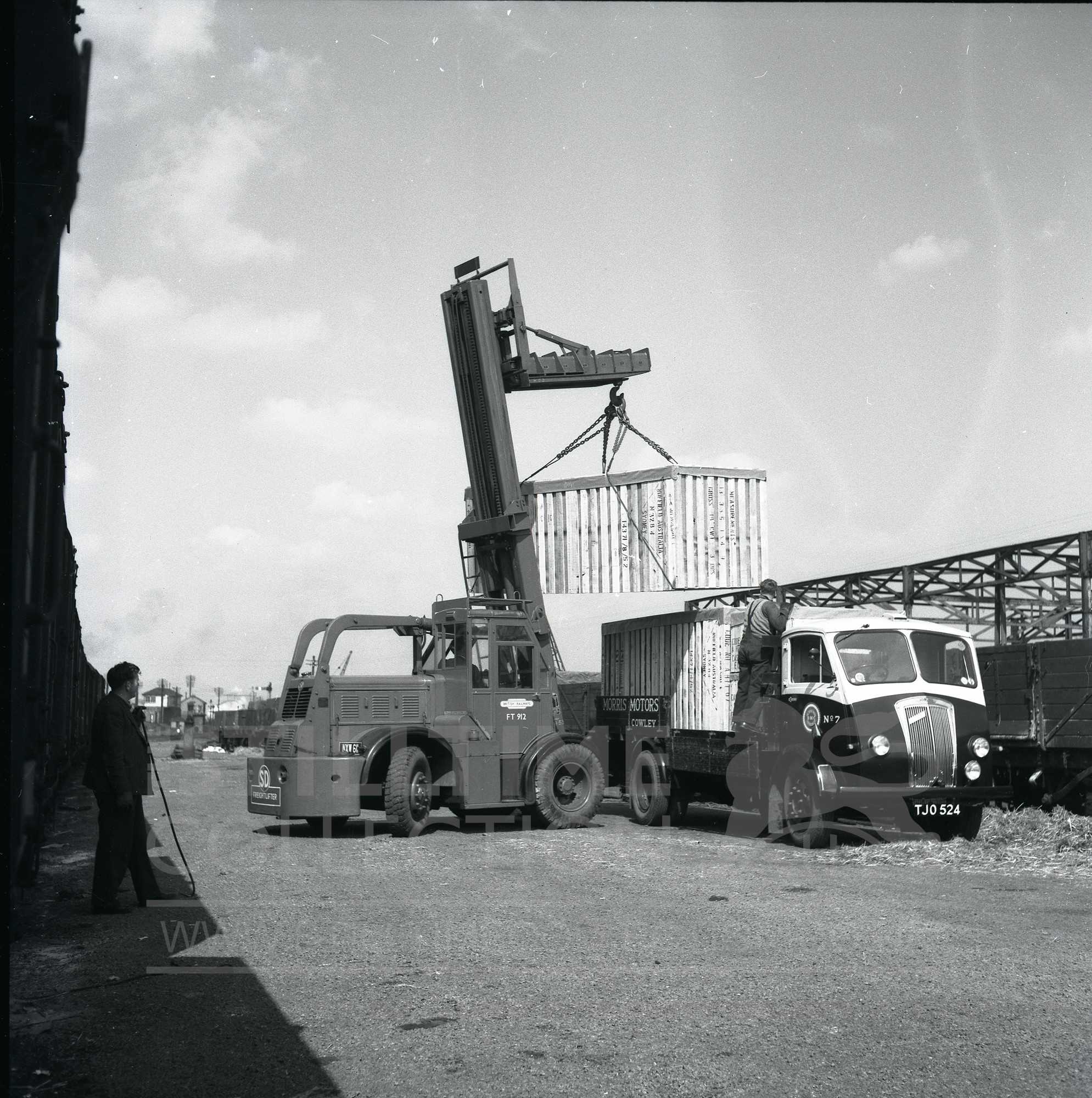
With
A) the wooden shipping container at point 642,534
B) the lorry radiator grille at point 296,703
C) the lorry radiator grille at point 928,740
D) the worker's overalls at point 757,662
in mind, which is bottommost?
the lorry radiator grille at point 928,740

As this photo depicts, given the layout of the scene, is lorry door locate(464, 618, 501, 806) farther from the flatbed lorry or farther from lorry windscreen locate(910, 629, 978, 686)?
lorry windscreen locate(910, 629, 978, 686)

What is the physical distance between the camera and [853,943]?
7387 mm

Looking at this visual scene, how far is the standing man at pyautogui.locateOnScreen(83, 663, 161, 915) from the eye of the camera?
27.8 ft

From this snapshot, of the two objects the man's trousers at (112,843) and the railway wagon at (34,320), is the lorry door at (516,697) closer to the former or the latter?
the man's trousers at (112,843)

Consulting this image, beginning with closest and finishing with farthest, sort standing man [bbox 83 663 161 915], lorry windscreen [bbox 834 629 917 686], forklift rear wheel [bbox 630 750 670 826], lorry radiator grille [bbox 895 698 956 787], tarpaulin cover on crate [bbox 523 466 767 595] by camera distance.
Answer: standing man [bbox 83 663 161 915] → lorry radiator grille [bbox 895 698 956 787] → lorry windscreen [bbox 834 629 917 686] → forklift rear wheel [bbox 630 750 670 826] → tarpaulin cover on crate [bbox 523 466 767 595]

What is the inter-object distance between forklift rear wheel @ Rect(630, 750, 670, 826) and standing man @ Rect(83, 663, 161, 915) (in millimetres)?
7851

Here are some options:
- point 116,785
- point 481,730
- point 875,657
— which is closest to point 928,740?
point 875,657

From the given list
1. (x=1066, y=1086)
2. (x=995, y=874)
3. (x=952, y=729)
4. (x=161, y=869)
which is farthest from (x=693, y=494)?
(x=1066, y=1086)

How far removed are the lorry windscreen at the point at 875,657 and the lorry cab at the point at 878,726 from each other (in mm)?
11

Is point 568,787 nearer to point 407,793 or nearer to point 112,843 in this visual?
point 407,793

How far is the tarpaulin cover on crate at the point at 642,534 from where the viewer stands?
16.0 m

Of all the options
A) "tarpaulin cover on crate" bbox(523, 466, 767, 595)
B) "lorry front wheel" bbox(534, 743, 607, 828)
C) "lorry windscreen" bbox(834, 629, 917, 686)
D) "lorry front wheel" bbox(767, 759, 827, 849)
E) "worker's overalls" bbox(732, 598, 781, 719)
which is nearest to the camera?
"lorry front wheel" bbox(767, 759, 827, 849)

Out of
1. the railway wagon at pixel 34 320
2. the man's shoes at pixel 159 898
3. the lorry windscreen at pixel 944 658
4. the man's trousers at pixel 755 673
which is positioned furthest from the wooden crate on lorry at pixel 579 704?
the railway wagon at pixel 34 320

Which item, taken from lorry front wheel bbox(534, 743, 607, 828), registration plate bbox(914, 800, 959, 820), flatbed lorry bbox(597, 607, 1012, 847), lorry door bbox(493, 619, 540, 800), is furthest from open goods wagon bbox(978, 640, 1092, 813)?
lorry door bbox(493, 619, 540, 800)
